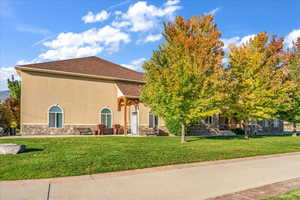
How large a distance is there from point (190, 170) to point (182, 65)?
8.21 m

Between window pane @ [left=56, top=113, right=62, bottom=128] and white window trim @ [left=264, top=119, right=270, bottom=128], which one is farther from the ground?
window pane @ [left=56, top=113, right=62, bottom=128]

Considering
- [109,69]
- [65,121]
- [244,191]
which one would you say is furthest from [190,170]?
[109,69]

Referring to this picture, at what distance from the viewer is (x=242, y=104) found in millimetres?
18891

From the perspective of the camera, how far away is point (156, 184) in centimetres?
570

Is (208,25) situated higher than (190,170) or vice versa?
(208,25)

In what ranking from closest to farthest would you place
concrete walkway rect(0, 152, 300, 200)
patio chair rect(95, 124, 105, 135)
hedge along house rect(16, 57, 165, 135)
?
concrete walkway rect(0, 152, 300, 200)
hedge along house rect(16, 57, 165, 135)
patio chair rect(95, 124, 105, 135)

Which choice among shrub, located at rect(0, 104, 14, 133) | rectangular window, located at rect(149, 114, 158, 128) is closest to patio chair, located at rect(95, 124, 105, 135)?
rectangular window, located at rect(149, 114, 158, 128)

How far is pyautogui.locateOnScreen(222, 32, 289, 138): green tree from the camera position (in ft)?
61.3

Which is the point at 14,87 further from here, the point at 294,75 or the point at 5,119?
the point at 294,75

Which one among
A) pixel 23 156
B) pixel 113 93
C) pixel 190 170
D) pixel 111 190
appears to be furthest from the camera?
pixel 113 93

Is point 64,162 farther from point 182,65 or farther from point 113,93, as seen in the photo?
point 113,93

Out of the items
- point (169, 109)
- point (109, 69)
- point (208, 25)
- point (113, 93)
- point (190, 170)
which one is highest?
point (208, 25)

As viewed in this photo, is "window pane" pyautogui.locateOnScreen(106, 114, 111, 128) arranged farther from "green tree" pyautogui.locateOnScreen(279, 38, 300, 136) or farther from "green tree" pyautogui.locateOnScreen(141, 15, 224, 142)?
"green tree" pyautogui.locateOnScreen(279, 38, 300, 136)

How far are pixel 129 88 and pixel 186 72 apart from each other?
8721mm
